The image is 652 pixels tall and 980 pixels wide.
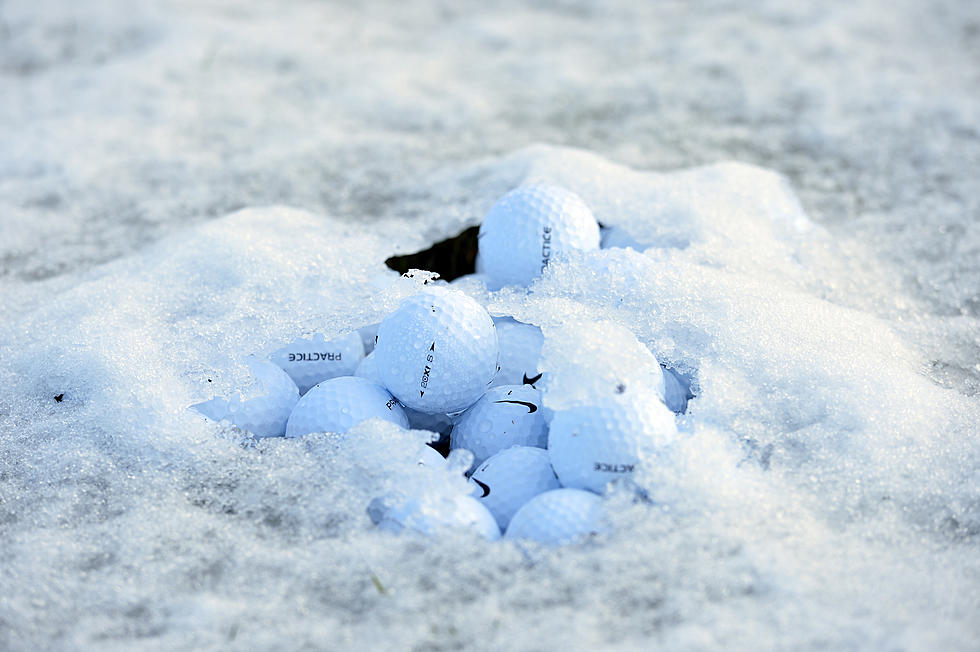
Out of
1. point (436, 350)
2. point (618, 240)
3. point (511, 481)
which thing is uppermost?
point (618, 240)

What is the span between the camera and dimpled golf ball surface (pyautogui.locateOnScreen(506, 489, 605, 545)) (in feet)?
6.90

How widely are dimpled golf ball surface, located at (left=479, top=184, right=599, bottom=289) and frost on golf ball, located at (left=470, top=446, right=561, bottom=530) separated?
0.90 m

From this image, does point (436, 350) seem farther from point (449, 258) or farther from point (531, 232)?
point (449, 258)

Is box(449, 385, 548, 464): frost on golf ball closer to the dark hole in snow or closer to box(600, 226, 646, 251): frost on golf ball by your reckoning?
box(600, 226, 646, 251): frost on golf ball

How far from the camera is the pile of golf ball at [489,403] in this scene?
7.22 ft

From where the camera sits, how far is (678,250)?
3.14m

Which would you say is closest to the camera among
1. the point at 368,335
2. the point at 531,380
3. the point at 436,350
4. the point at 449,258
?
the point at 436,350

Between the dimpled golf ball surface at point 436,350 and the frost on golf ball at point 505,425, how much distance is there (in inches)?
3.5

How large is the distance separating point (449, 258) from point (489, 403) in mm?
1190

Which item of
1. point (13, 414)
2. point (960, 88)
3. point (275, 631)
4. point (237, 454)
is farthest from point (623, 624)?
point (960, 88)

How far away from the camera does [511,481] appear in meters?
2.39

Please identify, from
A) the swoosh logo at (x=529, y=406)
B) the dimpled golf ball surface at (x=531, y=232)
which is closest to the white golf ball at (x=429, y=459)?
the swoosh logo at (x=529, y=406)

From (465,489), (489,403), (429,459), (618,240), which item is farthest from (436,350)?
(618,240)

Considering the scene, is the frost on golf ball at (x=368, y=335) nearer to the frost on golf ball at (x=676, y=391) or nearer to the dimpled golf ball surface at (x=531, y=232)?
the dimpled golf ball surface at (x=531, y=232)
